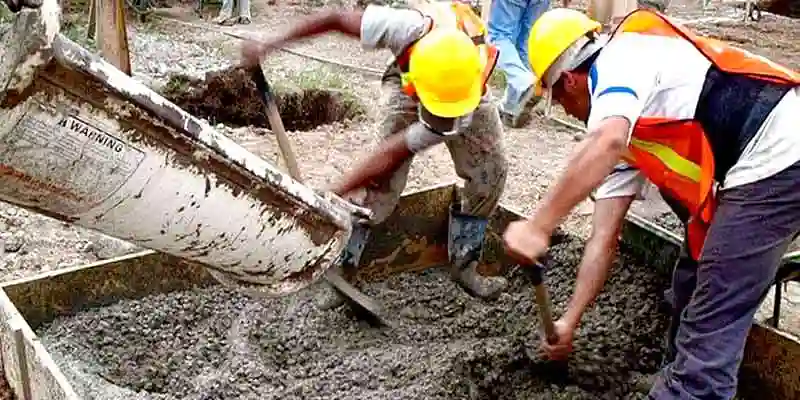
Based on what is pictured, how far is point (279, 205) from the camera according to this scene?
2.81 metres

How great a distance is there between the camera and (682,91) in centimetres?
289

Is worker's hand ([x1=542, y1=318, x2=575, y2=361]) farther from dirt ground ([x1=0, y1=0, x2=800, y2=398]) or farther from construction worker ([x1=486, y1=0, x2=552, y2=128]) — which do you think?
construction worker ([x1=486, y1=0, x2=552, y2=128])

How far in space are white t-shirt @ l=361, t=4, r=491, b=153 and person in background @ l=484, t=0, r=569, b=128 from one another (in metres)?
2.90

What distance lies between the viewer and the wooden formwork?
11.2ft

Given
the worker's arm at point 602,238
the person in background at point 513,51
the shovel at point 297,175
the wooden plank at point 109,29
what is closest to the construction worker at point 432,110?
the shovel at point 297,175

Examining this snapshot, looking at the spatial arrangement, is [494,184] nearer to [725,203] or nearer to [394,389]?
[394,389]

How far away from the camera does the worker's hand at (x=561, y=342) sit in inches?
131

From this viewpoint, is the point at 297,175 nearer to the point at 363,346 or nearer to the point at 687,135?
the point at 363,346

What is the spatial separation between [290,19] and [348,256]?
694 cm

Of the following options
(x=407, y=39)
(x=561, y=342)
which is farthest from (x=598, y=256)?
(x=407, y=39)

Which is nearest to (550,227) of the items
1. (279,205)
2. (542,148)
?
(279,205)

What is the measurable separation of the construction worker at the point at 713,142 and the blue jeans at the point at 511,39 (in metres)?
3.88

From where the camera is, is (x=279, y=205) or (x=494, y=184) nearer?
(x=279, y=205)

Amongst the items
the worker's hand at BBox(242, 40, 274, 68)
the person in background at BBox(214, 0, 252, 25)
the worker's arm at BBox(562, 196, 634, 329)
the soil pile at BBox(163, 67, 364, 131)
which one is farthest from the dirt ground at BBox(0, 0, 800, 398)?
the worker's hand at BBox(242, 40, 274, 68)
